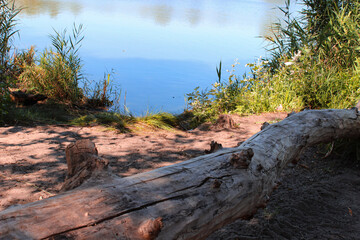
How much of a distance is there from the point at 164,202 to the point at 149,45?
Answer: 11.0 meters

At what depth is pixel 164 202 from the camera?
1854mm

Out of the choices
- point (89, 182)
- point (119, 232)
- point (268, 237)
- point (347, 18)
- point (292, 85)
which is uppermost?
point (347, 18)

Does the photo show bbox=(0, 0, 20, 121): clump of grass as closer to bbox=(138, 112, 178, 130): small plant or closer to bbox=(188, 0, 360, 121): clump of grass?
bbox=(138, 112, 178, 130): small plant

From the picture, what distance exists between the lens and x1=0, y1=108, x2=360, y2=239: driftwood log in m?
1.54

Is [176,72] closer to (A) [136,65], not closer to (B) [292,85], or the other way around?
(A) [136,65]

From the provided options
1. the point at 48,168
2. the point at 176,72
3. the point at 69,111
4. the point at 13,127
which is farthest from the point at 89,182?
the point at 176,72

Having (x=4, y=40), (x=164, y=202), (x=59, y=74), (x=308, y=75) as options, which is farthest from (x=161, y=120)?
(x=164, y=202)

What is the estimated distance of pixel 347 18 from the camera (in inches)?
258

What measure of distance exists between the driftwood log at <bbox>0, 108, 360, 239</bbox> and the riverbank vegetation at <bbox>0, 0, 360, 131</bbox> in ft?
12.0

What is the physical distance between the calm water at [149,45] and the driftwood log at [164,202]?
15.9 feet

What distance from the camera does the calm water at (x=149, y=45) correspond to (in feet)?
30.2

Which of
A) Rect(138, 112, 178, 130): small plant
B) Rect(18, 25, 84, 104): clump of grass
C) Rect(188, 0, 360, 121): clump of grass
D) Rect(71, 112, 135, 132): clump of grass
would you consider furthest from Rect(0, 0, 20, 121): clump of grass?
Rect(188, 0, 360, 121): clump of grass

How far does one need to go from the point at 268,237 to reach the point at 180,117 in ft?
15.2

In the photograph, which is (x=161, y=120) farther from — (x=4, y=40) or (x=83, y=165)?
(x=83, y=165)
